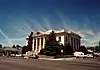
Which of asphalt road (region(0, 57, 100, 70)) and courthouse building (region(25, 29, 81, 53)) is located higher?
courthouse building (region(25, 29, 81, 53))

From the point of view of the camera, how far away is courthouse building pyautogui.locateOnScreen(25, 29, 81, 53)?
86938 mm

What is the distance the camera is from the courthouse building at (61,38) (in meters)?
86.9

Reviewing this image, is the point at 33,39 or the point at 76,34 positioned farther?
the point at 33,39

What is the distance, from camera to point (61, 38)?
87.9m

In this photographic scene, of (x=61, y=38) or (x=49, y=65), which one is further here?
(x=61, y=38)

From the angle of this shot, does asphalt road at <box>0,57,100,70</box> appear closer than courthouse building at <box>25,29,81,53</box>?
Yes

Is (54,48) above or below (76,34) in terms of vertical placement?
below

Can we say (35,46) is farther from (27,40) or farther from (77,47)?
(77,47)

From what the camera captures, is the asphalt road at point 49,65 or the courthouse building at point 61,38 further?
the courthouse building at point 61,38

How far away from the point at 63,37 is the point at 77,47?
14.0 m

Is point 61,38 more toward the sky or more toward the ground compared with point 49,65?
more toward the sky

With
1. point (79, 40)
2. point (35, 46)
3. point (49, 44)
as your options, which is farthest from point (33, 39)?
point (49, 44)

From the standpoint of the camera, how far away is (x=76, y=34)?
95.2 meters

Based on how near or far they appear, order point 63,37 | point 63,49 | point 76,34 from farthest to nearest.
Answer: point 76,34
point 63,37
point 63,49
